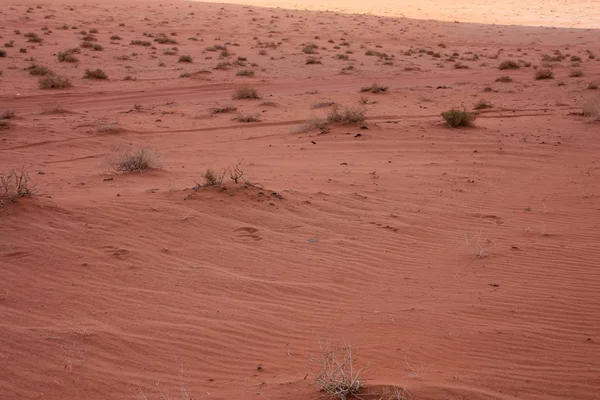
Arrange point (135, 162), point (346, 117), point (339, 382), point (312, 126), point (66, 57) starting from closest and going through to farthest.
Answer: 1. point (339, 382)
2. point (135, 162)
3. point (312, 126)
4. point (346, 117)
5. point (66, 57)

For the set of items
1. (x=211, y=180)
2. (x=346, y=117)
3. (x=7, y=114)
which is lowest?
(x=7, y=114)

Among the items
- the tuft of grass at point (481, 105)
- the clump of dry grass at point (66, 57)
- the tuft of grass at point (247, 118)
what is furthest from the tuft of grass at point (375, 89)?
the clump of dry grass at point (66, 57)

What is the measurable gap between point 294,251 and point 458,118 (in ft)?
25.1

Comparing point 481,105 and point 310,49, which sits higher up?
point 481,105

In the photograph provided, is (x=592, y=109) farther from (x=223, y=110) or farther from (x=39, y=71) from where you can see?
(x=39, y=71)

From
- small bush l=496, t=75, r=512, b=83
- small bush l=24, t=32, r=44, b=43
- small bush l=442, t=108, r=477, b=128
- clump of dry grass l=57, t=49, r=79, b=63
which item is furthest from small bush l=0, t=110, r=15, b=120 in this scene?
small bush l=496, t=75, r=512, b=83

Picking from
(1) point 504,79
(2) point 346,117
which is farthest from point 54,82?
(1) point 504,79

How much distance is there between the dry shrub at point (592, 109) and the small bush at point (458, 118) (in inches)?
121

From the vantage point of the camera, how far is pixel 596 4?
6700 cm

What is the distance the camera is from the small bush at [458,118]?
44.2 feet

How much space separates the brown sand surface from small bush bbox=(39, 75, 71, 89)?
145 cm

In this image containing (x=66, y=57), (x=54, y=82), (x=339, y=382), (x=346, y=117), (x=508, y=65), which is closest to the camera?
(x=339, y=382)

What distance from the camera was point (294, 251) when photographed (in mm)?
7047

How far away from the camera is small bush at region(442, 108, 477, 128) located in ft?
44.2
